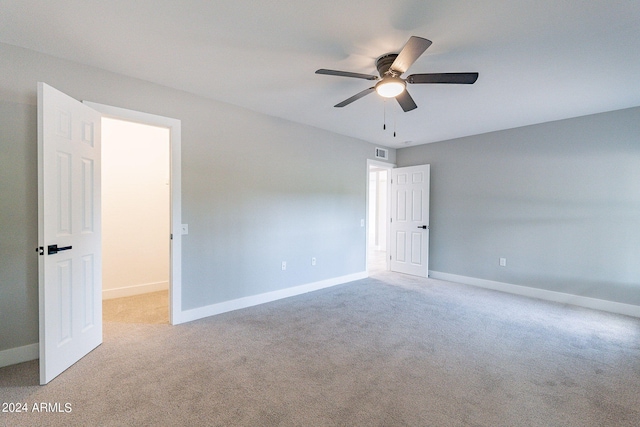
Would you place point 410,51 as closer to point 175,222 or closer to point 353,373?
point 353,373

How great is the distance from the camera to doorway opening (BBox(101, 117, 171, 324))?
402 centimetres

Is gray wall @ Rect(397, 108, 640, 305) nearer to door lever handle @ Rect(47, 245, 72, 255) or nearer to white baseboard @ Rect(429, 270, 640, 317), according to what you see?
white baseboard @ Rect(429, 270, 640, 317)

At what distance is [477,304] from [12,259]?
199 inches

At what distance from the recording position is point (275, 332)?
2.88m

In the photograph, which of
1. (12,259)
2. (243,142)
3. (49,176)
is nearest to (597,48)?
(243,142)

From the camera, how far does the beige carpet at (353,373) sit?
174 centimetres

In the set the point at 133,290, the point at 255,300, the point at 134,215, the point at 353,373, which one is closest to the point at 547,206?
the point at 353,373

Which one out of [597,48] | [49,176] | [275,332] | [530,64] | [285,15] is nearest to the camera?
[285,15]

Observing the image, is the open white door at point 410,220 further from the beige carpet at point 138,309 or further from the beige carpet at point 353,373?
the beige carpet at point 138,309

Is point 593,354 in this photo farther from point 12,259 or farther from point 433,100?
point 12,259

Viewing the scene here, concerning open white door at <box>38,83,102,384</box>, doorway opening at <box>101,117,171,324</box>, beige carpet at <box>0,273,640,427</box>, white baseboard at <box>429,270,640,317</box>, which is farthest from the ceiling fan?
white baseboard at <box>429,270,640,317</box>

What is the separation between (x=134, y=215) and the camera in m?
4.25

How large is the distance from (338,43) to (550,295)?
4.55 meters

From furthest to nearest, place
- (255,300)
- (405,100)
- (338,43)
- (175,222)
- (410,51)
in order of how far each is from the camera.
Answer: (255,300), (175,222), (405,100), (338,43), (410,51)
